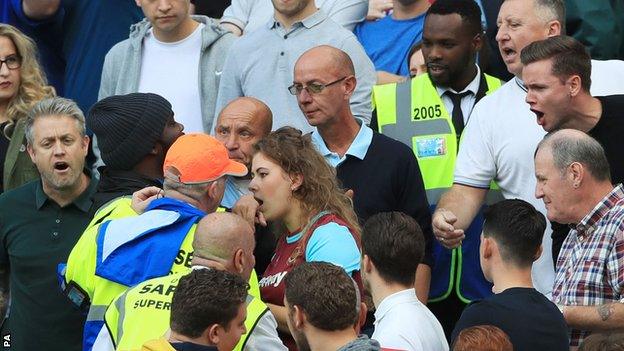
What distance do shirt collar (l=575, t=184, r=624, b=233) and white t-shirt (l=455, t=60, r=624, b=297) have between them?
112cm

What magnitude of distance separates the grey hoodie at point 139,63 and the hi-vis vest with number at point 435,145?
1283 mm

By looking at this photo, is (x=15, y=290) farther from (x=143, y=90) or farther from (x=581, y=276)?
(x=581, y=276)

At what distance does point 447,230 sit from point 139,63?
3.17 metres

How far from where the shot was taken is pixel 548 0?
8.06 meters

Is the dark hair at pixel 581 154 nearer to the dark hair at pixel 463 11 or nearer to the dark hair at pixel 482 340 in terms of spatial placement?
the dark hair at pixel 482 340


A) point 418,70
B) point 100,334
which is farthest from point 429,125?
point 100,334

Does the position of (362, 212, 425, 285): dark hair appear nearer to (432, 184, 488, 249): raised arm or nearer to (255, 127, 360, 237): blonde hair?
(255, 127, 360, 237): blonde hair

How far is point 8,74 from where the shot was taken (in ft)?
29.3

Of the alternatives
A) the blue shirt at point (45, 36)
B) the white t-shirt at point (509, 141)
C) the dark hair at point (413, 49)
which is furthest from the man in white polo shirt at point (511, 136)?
the blue shirt at point (45, 36)

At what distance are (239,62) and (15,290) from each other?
226 centimetres

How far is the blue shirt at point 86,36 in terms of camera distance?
33.2 feet

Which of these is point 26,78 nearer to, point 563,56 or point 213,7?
point 213,7

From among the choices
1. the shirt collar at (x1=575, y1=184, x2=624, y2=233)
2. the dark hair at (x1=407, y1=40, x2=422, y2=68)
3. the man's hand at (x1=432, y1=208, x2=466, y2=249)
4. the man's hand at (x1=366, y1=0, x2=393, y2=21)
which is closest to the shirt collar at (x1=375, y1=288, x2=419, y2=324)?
the shirt collar at (x1=575, y1=184, x2=624, y2=233)

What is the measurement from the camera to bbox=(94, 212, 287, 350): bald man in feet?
19.0
